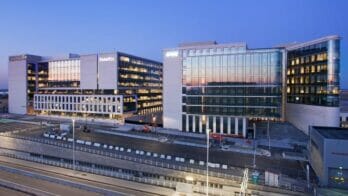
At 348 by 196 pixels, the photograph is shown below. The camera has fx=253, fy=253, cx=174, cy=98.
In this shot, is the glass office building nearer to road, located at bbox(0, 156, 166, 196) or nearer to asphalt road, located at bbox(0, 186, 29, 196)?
road, located at bbox(0, 156, 166, 196)

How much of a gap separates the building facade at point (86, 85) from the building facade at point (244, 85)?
33.0 meters

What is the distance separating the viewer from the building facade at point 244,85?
6431 cm

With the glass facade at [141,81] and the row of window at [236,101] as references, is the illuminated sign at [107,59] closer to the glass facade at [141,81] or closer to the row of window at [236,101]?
the glass facade at [141,81]

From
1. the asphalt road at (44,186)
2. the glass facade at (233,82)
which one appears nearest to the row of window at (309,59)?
the glass facade at (233,82)

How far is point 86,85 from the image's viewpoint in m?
110

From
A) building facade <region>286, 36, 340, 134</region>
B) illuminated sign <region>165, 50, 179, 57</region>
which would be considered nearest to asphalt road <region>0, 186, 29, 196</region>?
illuminated sign <region>165, 50, 179, 57</region>

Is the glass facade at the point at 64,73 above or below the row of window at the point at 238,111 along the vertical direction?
above

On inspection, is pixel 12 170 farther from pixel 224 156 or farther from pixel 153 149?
pixel 224 156

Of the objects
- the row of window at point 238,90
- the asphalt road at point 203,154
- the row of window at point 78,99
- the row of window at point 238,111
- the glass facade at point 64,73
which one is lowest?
the asphalt road at point 203,154

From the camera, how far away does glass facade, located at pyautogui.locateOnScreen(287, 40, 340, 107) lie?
6203cm

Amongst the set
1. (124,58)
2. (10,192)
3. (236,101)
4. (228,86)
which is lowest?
(10,192)

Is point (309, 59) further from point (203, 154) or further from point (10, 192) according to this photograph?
point (10, 192)

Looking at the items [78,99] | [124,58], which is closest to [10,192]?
[78,99]

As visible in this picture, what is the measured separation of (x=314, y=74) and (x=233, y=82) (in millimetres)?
21485
